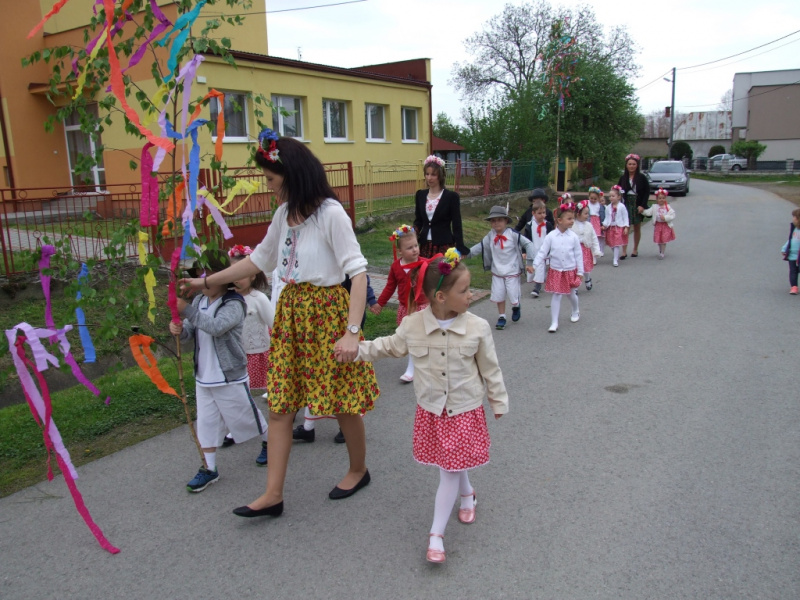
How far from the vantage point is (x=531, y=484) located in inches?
139

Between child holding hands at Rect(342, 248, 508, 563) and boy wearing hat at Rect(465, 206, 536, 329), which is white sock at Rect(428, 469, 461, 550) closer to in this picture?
child holding hands at Rect(342, 248, 508, 563)

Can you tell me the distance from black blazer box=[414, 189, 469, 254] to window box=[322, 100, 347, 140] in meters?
13.5

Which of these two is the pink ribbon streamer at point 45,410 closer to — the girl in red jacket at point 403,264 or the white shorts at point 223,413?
the white shorts at point 223,413

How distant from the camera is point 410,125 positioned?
882 inches

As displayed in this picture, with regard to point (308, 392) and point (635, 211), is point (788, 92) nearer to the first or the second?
point (635, 211)

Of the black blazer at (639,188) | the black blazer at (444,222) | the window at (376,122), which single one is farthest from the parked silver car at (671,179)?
the black blazer at (444,222)

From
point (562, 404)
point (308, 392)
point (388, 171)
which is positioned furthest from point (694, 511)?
point (388, 171)

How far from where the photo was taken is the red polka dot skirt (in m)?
2.91

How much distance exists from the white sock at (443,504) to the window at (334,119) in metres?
16.7

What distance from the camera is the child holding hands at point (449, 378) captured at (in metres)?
2.92

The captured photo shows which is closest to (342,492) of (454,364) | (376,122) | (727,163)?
(454,364)

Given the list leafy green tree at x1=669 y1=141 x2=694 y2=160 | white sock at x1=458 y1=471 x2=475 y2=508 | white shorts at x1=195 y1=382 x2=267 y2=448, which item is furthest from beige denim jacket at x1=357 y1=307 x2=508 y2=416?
leafy green tree at x1=669 y1=141 x2=694 y2=160

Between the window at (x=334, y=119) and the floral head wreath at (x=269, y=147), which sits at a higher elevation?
the window at (x=334, y=119)

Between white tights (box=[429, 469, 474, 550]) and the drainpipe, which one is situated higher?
the drainpipe
